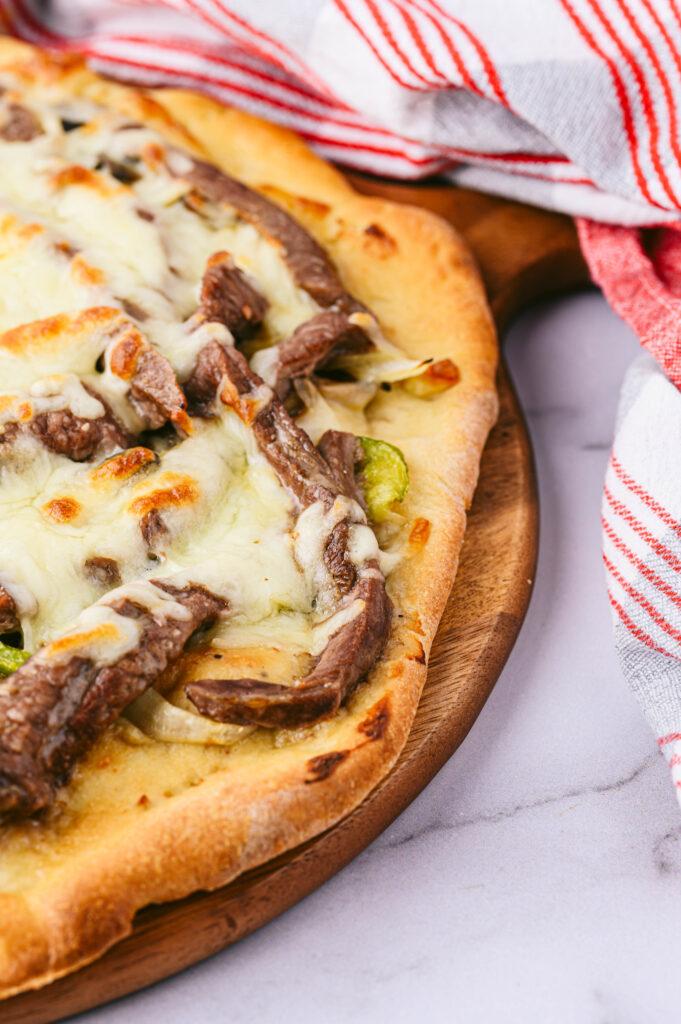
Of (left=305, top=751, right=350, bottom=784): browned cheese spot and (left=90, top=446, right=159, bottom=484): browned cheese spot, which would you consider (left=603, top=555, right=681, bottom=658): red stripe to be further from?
(left=90, top=446, right=159, bottom=484): browned cheese spot

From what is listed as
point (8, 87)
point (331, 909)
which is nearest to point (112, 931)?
point (331, 909)

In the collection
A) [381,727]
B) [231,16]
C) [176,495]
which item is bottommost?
[381,727]

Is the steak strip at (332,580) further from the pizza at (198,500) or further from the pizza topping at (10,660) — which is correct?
the pizza topping at (10,660)

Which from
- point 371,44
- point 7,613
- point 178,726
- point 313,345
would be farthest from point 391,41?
point 178,726

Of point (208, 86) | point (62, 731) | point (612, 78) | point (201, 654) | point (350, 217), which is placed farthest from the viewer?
point (208, 86)

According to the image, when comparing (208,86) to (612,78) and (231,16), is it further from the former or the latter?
(612,78)

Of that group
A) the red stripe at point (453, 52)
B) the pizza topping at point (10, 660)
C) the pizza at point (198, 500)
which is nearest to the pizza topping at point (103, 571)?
the pizza at point (198, 500)

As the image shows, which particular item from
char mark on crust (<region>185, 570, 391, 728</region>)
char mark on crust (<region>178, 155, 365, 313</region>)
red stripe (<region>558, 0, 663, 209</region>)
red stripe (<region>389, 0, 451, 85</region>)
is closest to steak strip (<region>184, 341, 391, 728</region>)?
char mark on crust (<region>185, 570, 391, 728</region>)
